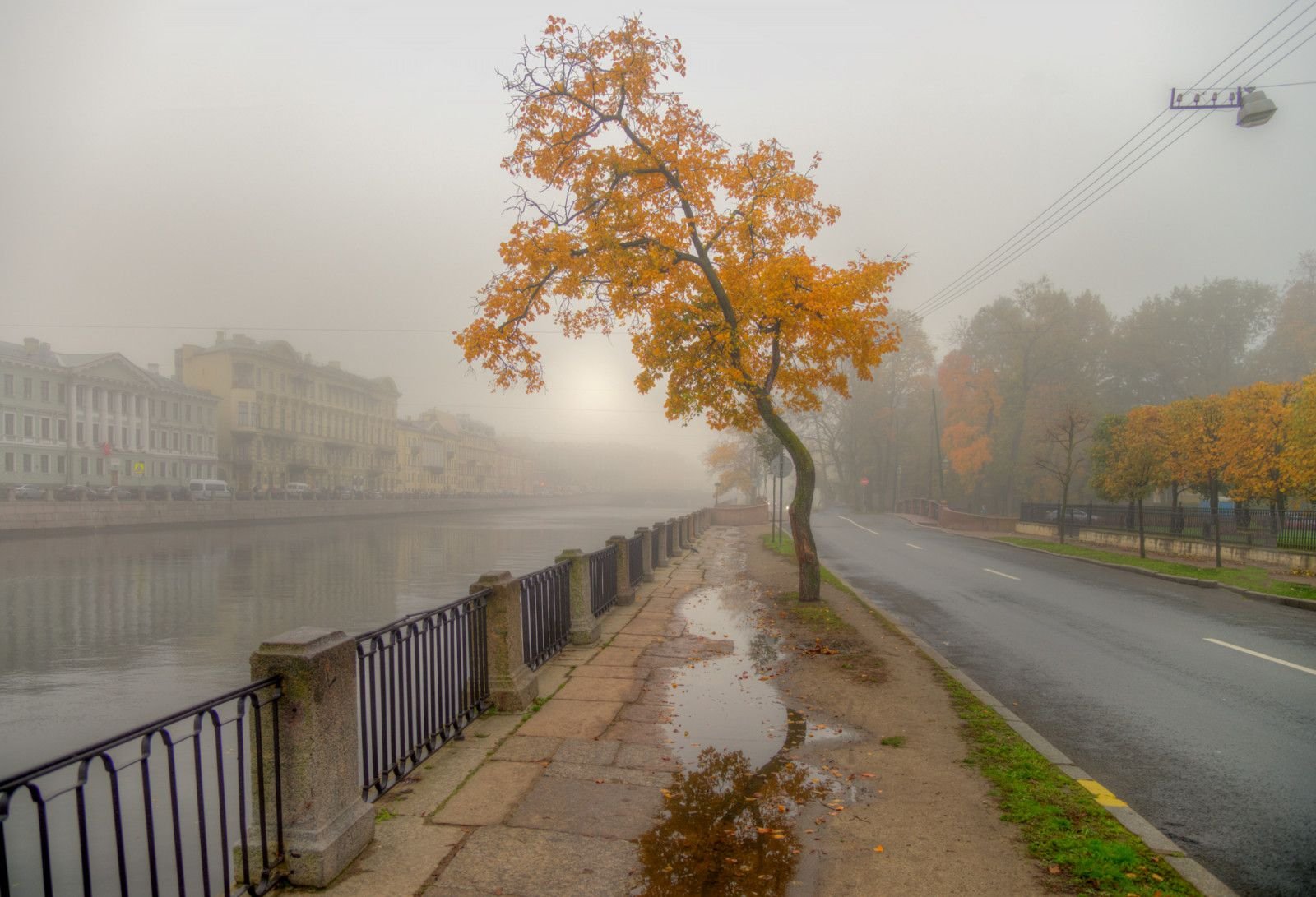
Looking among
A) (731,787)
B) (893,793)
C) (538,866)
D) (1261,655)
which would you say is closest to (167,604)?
(731,787)

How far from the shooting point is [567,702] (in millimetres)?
7648

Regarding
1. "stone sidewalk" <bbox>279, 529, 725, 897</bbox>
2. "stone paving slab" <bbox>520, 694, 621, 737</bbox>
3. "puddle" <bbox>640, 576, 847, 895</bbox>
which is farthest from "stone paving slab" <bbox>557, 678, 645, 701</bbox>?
"puddle" <bbox>640, 576, 847, 895</bbox>

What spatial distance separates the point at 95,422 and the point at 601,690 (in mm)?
67892

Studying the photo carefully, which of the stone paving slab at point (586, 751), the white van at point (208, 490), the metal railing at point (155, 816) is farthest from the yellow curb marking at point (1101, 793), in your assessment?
the white van at point (208, 490)

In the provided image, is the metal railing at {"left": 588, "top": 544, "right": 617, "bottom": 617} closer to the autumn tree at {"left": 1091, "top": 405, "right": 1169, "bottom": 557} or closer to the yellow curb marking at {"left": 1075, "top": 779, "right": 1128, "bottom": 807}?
the yellow curb marking at {"left": 1075, "top": 779, "right": 1128, "bottom": 807}

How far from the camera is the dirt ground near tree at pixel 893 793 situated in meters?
4.26

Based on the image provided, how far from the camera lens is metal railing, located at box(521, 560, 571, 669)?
27.5 ft

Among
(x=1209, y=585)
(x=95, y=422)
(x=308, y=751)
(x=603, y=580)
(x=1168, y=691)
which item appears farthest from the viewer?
(x=95, y=422)

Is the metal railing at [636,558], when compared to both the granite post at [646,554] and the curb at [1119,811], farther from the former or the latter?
the curb at [1119,811]

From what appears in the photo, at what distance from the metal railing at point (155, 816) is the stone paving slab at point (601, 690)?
286 centimetres

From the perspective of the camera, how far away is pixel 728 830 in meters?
4.81

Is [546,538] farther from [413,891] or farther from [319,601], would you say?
[413,891]

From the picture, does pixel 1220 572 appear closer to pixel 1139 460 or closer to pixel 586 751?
pixel 1139 460

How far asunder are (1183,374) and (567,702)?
63.4 m
